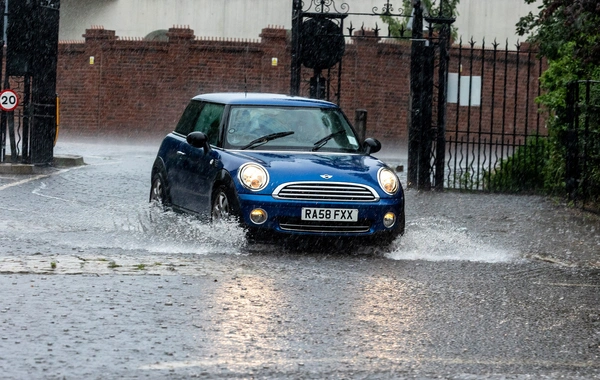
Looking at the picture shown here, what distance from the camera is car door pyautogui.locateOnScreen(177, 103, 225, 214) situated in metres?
12.0

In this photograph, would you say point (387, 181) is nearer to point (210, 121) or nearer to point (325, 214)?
point (325, 214)

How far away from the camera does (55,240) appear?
11688 millimetres

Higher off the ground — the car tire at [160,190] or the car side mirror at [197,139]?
the car side mirror at [197,139]

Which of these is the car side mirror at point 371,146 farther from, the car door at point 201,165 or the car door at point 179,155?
the car door at point 179,155

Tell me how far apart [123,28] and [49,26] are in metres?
23.2

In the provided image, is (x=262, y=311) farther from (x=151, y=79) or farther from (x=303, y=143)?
(x=151, y=79)

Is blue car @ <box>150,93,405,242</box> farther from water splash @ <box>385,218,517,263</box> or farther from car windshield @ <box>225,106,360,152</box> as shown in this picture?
water splash @ <box>385,218,517,263</box>

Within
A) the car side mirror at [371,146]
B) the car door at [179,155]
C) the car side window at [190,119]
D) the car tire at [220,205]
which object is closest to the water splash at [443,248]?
the car side mirror at [371,146]

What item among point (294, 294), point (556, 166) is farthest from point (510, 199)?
point (294, 294)

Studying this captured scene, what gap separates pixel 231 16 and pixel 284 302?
36.4 m

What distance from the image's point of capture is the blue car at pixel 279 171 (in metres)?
11.1

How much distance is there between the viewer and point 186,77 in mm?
38625

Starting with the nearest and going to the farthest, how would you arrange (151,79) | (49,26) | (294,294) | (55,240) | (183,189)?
(294,294) → (55,240) → (183,189) → (49,26) → (151,79)

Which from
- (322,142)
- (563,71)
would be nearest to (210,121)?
(322,142)
